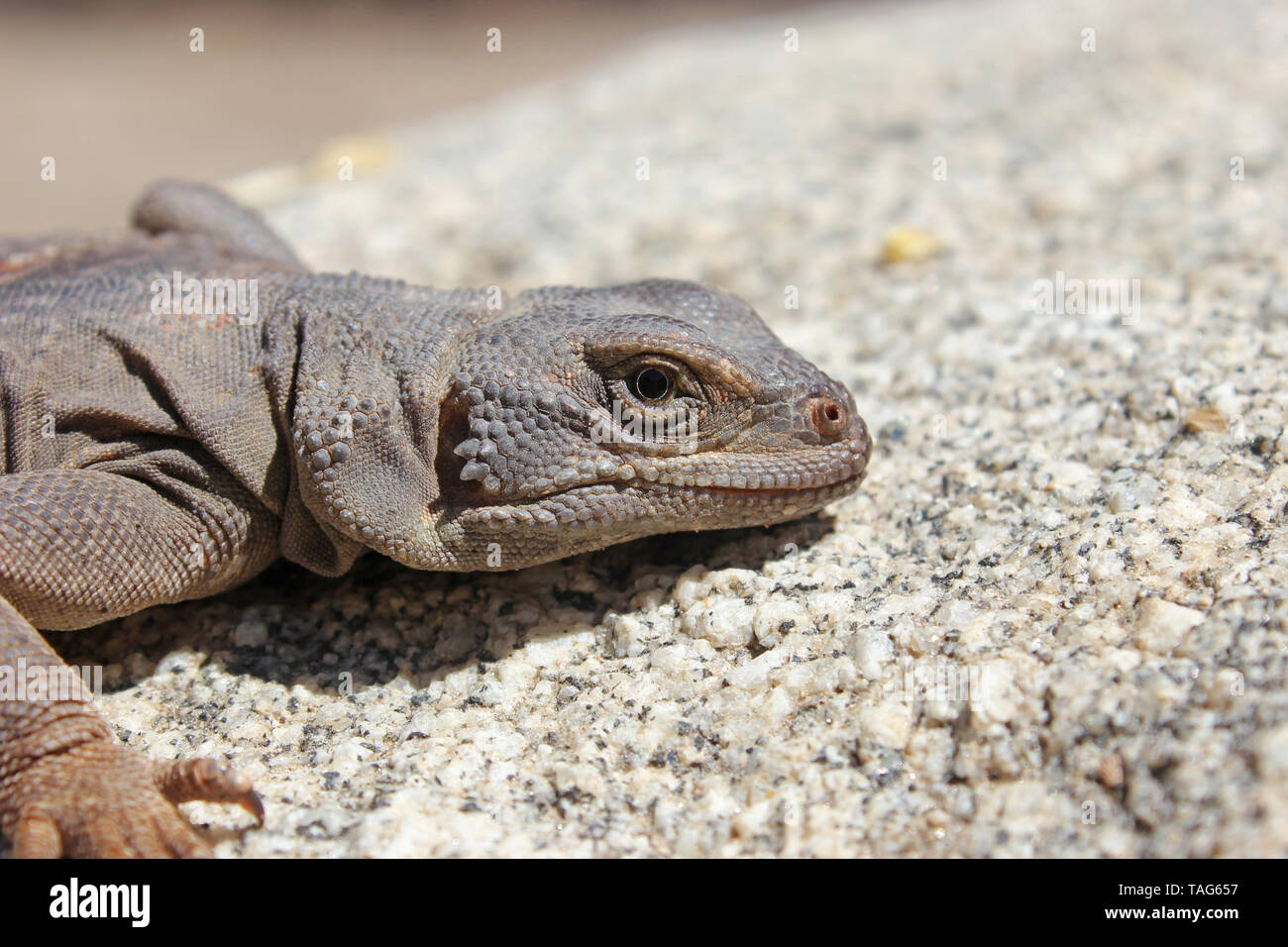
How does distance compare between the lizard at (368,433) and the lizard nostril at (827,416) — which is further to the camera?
the lizard nostril at (827,416)

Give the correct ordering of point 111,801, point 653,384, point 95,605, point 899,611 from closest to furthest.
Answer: point 111,801 < point 899,611 < point 95,605 < point 653,384

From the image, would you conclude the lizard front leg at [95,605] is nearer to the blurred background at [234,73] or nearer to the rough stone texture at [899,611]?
the rough stone texture at [899,611]

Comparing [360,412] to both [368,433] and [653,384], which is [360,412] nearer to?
[368,433]

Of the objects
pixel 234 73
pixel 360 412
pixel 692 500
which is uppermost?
pixel 234 73

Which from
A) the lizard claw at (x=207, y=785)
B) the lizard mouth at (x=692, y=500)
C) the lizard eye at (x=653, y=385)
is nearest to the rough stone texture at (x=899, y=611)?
the lizard claw at (x=207, y=785)

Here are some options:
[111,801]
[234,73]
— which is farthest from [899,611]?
[234,73]

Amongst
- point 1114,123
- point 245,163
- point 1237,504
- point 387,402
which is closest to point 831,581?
point 1237,504

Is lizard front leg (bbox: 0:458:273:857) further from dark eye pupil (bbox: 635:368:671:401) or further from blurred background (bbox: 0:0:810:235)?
blurred background (bbox: 0:0:810:235)
